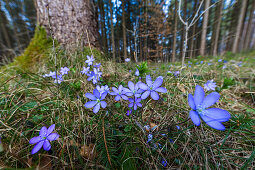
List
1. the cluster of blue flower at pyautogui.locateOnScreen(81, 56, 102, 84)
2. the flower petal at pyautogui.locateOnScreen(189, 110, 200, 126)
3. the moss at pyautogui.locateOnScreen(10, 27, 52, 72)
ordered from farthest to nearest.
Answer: the moss at pyautogui.locateOnScreen(10, 27, 52, 72)
the cluster of blue flower at pyautogui.locateOnScreen(81, 56, 102, 84)
the flower petal at pyautogui.locateOnScreen(189, 110, 200, 126)

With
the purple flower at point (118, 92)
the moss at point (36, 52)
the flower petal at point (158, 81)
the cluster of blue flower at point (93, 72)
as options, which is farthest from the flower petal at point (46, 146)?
the moss at point (36, 52)

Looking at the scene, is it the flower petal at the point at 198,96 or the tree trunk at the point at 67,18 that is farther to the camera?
the tree trunk at the point at 67,18

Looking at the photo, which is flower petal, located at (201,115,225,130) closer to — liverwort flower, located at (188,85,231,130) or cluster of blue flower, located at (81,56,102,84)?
liverwort flower, located at (188,85,231,130)

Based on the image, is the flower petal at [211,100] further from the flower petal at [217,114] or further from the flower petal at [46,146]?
the flower petal at [46,146]

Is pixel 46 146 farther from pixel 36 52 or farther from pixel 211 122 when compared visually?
pixel 36 52

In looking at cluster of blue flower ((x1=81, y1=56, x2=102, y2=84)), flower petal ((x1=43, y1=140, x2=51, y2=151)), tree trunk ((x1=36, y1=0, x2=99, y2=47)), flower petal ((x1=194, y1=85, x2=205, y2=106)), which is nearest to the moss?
tree trunk ((x1=36, y1=0, x2=99, y2=47))

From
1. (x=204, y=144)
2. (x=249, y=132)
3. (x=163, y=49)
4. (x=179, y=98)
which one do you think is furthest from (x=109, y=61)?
(x=249, y=132)

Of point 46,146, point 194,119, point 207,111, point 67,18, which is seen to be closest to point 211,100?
point 207,111

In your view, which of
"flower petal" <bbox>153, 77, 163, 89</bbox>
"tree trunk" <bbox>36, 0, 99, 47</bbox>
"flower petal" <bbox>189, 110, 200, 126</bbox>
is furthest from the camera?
"tree trunk" <bbox>36, 0, 99, 47</bbox>

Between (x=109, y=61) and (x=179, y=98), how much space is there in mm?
1408

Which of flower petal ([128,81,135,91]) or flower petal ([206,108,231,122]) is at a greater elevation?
flower petal ([128,81,135,91])

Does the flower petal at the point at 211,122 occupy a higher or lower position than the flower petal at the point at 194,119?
lower

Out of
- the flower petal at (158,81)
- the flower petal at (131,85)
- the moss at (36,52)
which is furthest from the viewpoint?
the moss at (36,52)

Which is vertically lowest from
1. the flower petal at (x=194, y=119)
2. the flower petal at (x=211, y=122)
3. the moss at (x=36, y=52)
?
the flower petal at (x=211, y=122)
